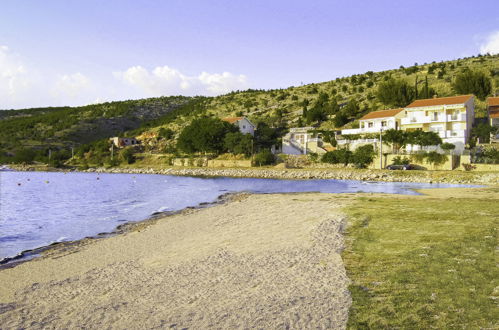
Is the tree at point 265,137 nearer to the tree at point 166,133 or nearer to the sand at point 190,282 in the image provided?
the tree at point 166,133

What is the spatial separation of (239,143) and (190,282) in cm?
5840

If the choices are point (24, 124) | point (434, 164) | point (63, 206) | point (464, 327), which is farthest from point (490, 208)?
point (24, 124)

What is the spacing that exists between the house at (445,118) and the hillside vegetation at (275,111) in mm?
12267

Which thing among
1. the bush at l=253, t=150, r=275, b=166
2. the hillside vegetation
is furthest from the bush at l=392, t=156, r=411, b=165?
the bush at l=253, t=150, r=275, b=166

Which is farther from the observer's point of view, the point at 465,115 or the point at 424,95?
the point at 424,95

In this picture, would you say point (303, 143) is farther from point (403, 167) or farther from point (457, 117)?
point (457, 117)

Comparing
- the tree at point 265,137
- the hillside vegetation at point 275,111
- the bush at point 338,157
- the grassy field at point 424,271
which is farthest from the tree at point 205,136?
the grassy field at point 424,271

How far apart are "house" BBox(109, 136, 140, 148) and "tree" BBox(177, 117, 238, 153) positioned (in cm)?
2615

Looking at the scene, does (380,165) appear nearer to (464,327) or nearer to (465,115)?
(465,115)

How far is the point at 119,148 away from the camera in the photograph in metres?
93.4

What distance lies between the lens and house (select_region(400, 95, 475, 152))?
51688mm

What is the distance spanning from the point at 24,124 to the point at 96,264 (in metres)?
133

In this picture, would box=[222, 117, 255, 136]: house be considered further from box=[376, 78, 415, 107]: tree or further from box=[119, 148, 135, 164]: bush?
box=[376, 78, 415, 107]: tree

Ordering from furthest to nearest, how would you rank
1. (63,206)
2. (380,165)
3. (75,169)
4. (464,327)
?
1. (75,169)
2. (380,165)
3. (63,206)
4. (464,327)
